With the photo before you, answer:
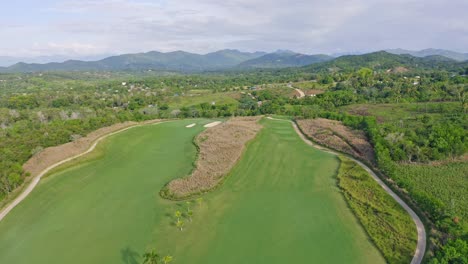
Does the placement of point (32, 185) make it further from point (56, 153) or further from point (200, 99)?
point (200, 99)

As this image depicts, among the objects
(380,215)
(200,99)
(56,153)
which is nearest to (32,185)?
(56,153)

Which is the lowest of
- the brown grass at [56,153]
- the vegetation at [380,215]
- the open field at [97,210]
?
the open field at [97,210]

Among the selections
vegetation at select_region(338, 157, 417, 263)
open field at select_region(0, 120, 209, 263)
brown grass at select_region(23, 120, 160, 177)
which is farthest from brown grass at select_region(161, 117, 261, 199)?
brown grass at select_region(23, 120, 160, 177)

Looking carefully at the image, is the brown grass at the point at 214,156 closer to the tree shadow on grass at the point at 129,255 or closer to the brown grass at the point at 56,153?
the tree shadow on grass at the point at 129,255

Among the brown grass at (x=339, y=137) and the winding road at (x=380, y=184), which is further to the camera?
the brown grass at (x=339, y=137)

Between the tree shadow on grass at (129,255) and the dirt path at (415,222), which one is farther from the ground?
the dirt path at (415,222)

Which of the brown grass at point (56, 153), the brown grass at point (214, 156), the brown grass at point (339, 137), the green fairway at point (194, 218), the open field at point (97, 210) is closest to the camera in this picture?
the green fairway at point (194, 218)

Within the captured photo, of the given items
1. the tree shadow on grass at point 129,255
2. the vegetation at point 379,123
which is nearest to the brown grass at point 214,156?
the tree shadow on grass at point 129,255
